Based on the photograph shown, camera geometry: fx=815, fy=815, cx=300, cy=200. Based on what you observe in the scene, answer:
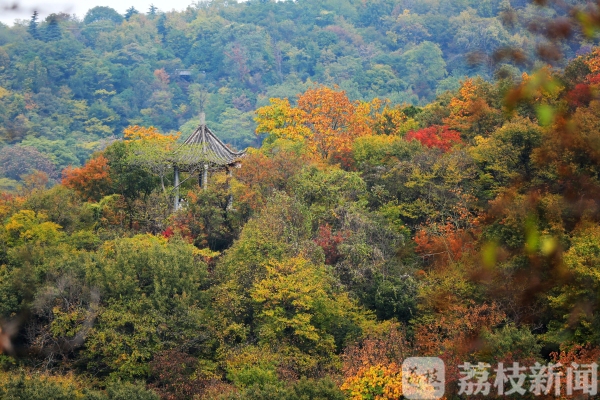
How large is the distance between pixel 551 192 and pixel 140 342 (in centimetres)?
847

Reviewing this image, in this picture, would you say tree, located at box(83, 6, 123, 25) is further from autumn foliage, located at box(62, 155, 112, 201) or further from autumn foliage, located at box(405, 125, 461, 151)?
autumn foliage, located at box(405, 125, 461, 151)

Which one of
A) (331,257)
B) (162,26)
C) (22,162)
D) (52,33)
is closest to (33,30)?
(52,33)

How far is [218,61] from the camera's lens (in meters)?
72.9

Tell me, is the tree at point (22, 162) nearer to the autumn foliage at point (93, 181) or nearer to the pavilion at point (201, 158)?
the autumn foliage at point (93, 181)

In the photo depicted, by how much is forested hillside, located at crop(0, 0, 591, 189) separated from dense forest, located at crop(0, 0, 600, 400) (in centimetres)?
2678

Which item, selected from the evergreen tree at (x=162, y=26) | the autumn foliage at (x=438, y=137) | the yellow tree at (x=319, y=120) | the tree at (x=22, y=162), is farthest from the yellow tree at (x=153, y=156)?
the evergreen tree at (x=162, y=26)

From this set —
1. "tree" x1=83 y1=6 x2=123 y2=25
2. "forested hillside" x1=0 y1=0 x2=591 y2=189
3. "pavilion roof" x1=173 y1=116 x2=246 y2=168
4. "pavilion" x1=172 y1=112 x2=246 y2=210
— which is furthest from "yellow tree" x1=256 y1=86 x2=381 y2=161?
"tree" x1=83 y1=6 x2=123 y2=25

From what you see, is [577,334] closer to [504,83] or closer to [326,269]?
[326,269]

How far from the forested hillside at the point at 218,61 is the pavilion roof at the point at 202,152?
1012 inches

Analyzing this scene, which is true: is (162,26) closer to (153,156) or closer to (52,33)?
(52,33)

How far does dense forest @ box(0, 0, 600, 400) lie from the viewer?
44.2 feet

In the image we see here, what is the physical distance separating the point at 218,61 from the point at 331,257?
56.3 meters

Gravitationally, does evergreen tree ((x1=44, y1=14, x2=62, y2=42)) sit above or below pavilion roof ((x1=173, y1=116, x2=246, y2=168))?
above

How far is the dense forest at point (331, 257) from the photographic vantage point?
1346 centimetres
